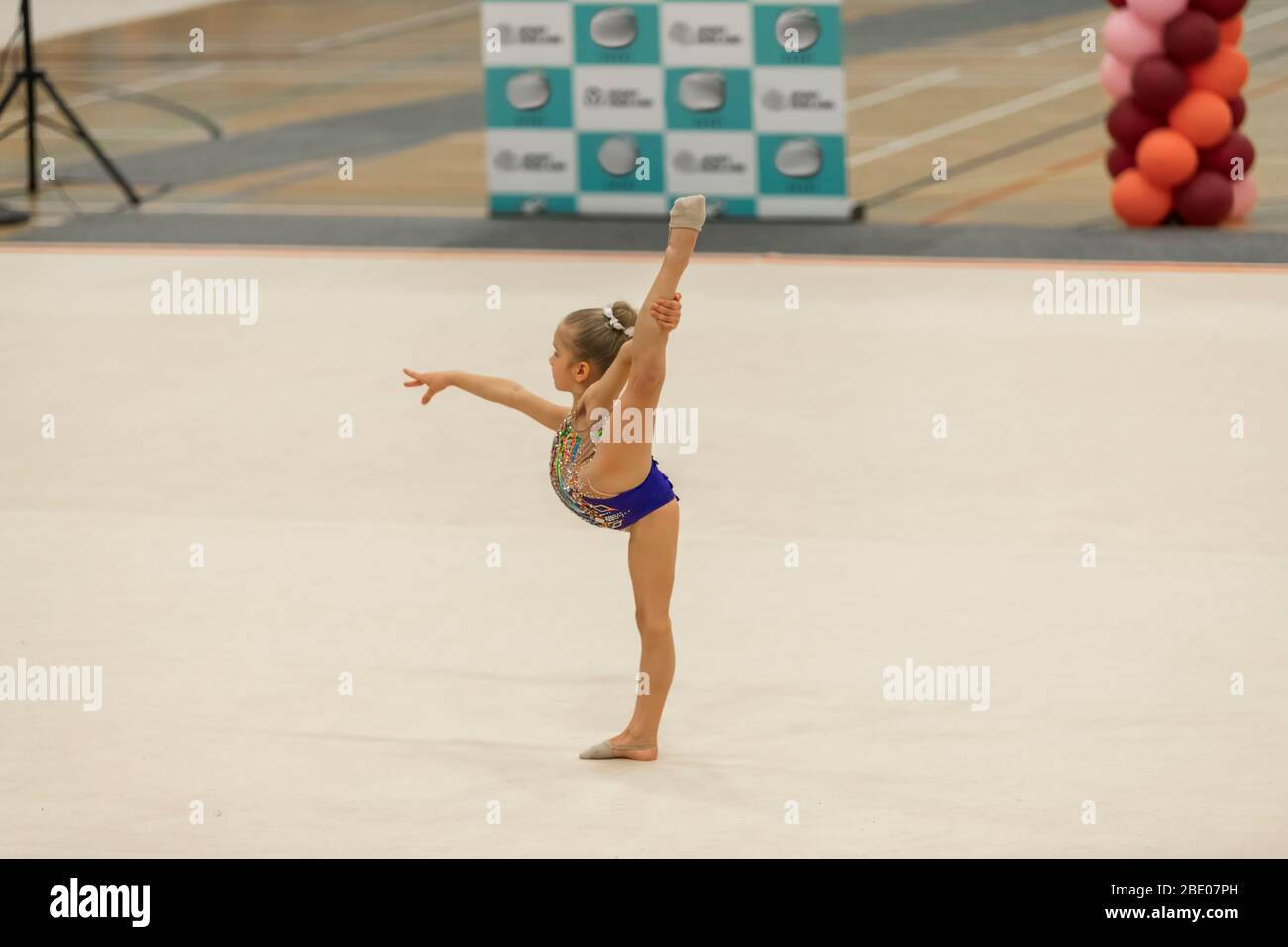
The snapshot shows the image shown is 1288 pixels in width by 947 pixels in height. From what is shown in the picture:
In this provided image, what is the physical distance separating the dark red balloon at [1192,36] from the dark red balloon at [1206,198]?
27.6 inches

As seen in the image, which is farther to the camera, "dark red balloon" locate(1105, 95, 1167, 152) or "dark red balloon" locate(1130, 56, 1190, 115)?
"dark red balloon" locate(1105, 95, 1167, 152)

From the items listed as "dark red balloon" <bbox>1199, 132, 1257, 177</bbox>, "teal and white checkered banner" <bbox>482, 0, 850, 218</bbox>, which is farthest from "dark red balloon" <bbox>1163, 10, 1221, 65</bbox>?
"teal and white checkered banner" <bbox>482, 0, 850, 218</bbox>

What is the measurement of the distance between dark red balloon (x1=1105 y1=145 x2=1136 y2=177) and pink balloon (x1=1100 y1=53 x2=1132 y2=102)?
0.32 meters

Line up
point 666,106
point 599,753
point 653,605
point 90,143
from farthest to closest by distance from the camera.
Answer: point 90,143, point 666,106, point 599,753, point 653,605

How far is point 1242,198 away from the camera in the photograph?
11.8 m

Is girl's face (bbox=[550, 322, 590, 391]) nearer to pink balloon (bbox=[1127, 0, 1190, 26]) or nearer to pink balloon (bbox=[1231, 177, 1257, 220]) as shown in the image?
pink balloon (bbox=[1127, 0, 1190, 26])

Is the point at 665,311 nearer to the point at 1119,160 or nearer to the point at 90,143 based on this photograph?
the point at 1119,160

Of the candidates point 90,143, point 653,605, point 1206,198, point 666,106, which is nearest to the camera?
point 653,605

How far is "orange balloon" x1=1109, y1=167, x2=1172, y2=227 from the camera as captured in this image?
11.6 metres

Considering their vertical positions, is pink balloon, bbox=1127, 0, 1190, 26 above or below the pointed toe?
above

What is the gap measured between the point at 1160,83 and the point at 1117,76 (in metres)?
0.36

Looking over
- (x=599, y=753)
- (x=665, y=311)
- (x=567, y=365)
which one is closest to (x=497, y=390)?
(x=567, y=365)

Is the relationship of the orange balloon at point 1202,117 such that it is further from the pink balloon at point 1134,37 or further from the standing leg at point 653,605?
the standing leg at point 653,605

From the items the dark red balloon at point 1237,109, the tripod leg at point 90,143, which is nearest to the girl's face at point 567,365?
the dark red balloon at point 1237,109
